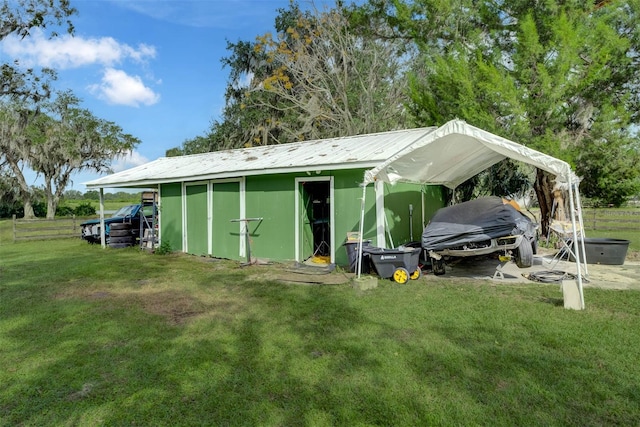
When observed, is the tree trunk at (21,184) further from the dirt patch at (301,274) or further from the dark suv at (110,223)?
the dirt patch at (301,274)

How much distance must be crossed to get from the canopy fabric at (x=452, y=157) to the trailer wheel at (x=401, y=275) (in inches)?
66.9

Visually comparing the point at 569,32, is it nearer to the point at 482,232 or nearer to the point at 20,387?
the point at 482,232

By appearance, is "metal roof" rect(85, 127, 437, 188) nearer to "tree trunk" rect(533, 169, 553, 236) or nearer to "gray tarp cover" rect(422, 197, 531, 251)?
"gray tarp cover" rect(422, 197, 531, 251)

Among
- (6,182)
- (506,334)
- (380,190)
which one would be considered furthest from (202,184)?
(6,182)

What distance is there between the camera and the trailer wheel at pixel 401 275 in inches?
267

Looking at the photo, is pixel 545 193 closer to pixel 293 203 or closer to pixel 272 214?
pixel 293 203

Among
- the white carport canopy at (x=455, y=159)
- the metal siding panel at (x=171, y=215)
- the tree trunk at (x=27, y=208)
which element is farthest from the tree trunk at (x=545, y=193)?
the tree trunk at (x=27, y=208)

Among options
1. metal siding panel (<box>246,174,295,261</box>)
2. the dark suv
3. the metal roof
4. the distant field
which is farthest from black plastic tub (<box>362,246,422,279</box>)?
→ the distant field

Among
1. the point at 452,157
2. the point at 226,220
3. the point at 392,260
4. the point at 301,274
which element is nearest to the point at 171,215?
the point at 226,220

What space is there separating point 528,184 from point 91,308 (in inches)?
566

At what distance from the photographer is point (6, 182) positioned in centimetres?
2775

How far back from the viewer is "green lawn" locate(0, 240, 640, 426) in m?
2.81

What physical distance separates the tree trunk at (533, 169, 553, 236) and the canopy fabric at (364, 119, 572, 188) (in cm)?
262

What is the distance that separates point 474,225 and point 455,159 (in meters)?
2.00
